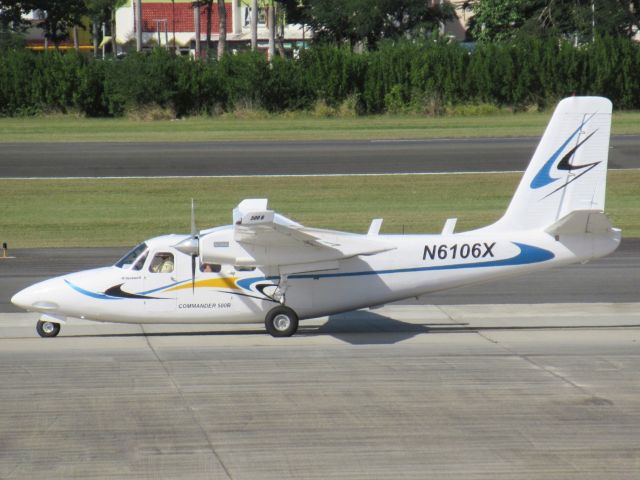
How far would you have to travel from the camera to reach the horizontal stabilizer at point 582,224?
55.7 feet

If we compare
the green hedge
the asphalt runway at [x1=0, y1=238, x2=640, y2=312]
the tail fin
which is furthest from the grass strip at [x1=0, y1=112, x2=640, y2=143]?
the tail fin

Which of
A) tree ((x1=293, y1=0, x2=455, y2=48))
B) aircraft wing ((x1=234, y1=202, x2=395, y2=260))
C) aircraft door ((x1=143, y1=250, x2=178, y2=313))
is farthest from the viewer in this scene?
tree ((x1=293, y1=0, x2=455, y2=48))

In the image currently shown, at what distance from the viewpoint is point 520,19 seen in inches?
2847

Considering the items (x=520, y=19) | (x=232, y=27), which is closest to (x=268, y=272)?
(x=520, y=19)

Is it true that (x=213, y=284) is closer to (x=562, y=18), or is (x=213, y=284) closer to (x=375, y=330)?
(x=375, y=330)

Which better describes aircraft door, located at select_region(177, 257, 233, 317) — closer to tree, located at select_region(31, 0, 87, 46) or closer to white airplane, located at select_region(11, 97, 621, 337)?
white airplane, located at select_region(11, 97, 621, 337)

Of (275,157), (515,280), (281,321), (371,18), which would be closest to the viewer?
(281,321)

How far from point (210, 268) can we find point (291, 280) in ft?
4.74

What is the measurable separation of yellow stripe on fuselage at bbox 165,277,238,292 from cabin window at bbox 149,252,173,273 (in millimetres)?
353

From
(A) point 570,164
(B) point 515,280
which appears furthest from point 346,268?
(B) point 515,280

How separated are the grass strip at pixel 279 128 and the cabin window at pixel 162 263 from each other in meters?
29.3

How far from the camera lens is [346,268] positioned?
17562mm

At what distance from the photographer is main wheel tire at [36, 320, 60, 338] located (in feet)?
58.0

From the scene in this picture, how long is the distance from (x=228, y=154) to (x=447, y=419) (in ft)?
101
